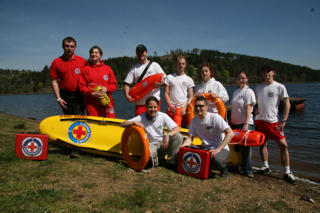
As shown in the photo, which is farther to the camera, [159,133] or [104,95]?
[104,95]

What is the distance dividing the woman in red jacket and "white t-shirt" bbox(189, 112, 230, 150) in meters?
1.93

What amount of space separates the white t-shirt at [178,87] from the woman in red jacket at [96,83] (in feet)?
4.11

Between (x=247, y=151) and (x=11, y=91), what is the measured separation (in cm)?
13020

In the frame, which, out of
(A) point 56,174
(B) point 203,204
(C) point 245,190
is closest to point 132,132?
(A) point 56,174

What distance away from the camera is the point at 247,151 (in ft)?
12.9

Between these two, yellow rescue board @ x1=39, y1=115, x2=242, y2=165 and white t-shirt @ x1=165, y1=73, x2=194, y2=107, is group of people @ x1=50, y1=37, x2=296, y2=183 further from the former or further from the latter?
yellow rescue board @ x1=39, y1=115, x2=242, y2=165

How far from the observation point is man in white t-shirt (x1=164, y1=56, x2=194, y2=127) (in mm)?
4387

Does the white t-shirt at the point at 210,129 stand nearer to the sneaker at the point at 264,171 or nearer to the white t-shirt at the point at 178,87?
the white t-shirt at the point at 178,87

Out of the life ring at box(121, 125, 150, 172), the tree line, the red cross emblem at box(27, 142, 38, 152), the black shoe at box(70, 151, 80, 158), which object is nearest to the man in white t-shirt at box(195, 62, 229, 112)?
the life ring at box(121, 125, 150, 172)

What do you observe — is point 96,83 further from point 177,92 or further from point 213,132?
point 213,132

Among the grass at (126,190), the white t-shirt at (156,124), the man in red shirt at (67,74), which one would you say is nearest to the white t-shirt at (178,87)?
the white t-shirt at (156,124)

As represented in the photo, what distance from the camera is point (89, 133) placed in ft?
15.2

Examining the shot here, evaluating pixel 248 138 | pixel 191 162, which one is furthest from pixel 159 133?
pixel 248 138

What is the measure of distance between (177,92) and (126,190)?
7.18ft
